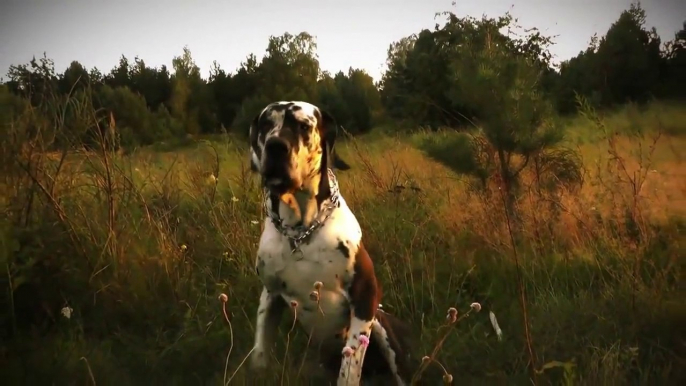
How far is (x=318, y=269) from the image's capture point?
7.09ft

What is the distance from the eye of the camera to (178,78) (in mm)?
3400

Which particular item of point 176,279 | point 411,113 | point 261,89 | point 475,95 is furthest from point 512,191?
point 176,279

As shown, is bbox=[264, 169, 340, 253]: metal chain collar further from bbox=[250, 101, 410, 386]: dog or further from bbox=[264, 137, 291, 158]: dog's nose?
bbox=[264, 137, 291, 158]: dog's nose

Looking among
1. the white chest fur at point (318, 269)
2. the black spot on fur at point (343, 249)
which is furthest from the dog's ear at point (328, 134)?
the black spot on fur at point (343, 249)

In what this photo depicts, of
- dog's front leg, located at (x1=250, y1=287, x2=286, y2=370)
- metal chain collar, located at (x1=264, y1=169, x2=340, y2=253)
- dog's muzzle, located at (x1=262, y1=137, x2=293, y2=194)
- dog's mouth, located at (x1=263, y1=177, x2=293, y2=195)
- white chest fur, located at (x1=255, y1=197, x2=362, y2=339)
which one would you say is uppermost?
dog's muzzle, located at (x1=262, y1=137, x2=293, y2=194)

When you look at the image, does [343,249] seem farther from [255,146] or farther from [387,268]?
[387,268]

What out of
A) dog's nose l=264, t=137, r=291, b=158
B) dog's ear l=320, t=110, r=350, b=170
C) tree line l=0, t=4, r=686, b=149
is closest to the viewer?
dog's nose l=264, t=137, r=291, b=158

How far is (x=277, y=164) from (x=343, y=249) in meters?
0.46

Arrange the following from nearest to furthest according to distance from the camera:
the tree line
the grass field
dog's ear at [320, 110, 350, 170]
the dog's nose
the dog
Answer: the dog's nose < the dog < dog's ear at [320, 110, 350, 170] < the grass field < the tree line

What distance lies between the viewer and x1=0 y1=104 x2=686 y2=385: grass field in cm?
235

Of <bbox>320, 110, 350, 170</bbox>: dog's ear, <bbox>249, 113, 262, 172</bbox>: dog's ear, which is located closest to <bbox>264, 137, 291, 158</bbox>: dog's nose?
<bbox>249, 113, 262, 172</bbox>: dog's ear

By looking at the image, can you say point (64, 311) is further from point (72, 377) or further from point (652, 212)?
point (652, 212)

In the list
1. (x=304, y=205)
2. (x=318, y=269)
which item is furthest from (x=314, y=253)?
(x=304, y=205)

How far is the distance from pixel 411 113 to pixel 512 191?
132 centimetres
